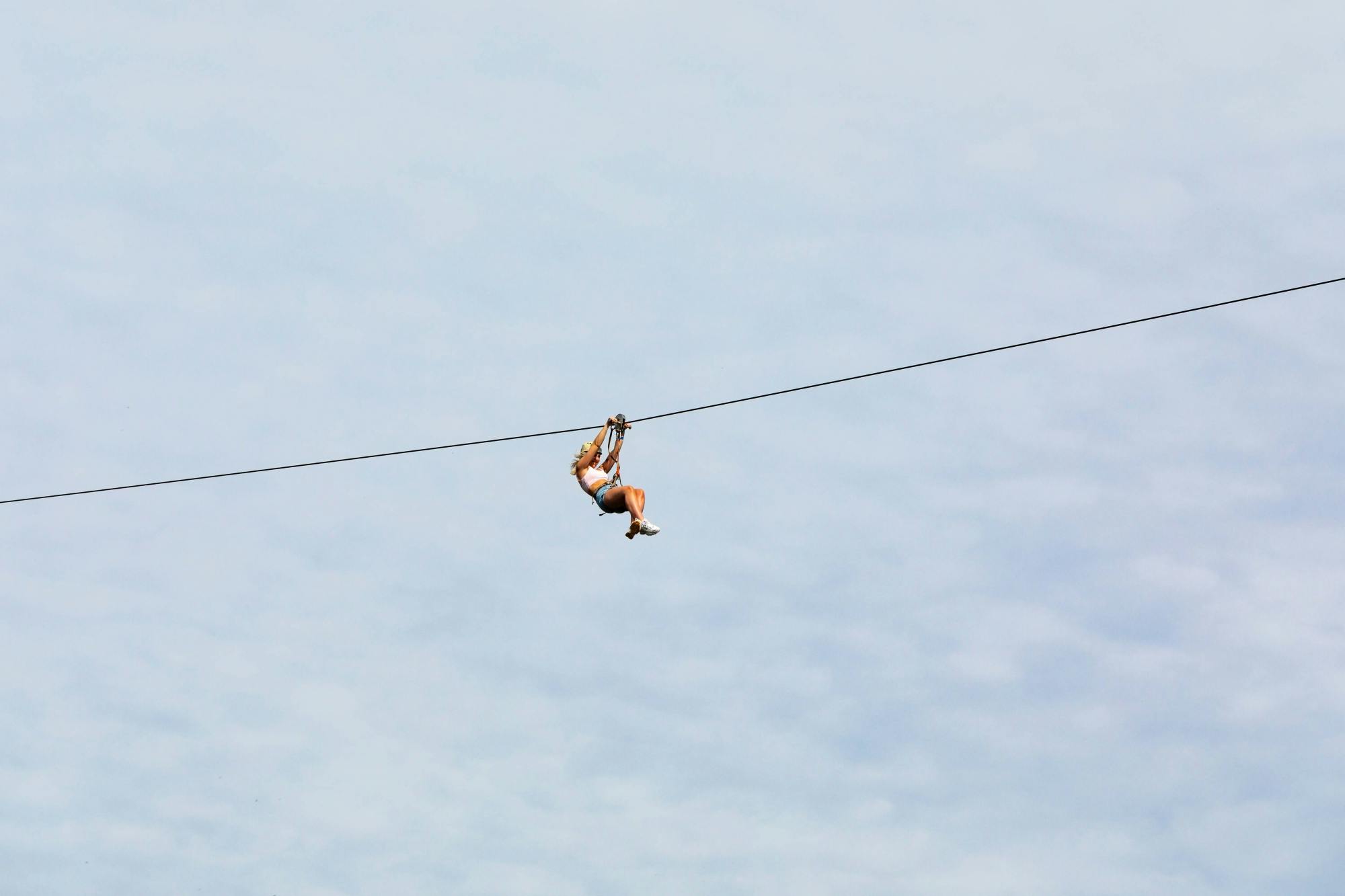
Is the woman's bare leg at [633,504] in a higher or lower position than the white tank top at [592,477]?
lower

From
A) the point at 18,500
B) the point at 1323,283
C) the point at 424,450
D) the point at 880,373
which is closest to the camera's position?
the point at 1323,283

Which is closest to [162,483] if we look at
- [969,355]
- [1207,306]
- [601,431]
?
[601,431]

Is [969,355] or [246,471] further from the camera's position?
[246,471]

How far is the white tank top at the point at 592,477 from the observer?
35.9 meters

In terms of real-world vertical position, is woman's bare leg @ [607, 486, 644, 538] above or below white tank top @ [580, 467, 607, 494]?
below

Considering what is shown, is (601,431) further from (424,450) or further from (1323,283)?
(1323,283)

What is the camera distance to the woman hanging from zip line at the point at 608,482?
34.6 meters

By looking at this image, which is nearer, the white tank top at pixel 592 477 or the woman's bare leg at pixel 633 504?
the woman's bare leg at pixel 633 504

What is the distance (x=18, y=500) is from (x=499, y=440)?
27.1ft

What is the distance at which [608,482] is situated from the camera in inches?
1411

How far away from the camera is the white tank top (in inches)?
1414

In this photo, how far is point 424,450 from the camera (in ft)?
109

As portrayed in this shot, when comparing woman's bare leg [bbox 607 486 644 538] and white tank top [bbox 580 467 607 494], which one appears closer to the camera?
woman's bare leg [bbox 607 486 644 538]

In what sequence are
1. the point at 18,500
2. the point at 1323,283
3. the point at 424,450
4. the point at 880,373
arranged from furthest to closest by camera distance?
the point at 18,500 → the point at 424,450 → the point at 880,373 → the point at 1323,283
